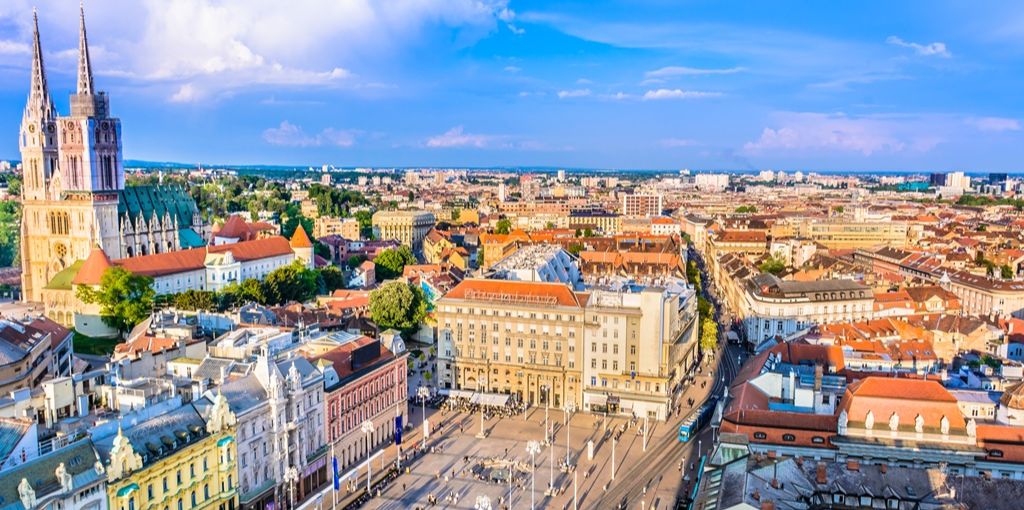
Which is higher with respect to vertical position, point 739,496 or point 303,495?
point 739,496

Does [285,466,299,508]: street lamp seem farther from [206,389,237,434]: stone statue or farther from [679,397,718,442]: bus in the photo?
[679,397,718,442]: bus

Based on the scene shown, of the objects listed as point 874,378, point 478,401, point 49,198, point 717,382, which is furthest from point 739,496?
point 49,198

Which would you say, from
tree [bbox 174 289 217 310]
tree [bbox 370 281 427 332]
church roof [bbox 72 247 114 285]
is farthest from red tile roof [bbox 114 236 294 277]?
tree [bbox 370 281 427 332]

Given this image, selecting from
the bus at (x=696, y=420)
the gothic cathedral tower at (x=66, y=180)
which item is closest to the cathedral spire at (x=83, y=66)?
the gothic cathedral tower at (x=66, y=180)

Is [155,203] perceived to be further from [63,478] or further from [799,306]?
[799,306]

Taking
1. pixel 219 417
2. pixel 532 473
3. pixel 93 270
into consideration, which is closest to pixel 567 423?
pixel 532 473

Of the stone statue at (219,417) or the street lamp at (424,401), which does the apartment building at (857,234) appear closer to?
the street lamp at (424,401)

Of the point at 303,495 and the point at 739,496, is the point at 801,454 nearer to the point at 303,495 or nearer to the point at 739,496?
the point at 739,496
